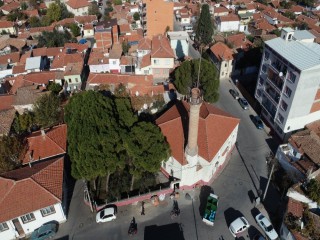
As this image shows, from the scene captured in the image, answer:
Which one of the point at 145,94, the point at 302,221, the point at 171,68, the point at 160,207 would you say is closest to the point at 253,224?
the point at 302,221

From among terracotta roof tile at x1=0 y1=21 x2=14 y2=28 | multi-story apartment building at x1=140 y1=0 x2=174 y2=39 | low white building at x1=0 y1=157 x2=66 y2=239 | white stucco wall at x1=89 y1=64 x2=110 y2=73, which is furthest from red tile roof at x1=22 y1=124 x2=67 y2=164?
terracotta roof tile at x1=0 y1=21 x2=14 y2=28

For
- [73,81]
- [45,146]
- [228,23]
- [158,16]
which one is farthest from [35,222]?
[228,23]

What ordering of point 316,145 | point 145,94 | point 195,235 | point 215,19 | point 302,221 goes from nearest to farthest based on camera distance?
point 302,221, point 195,235, point 316,145, point 145,94, point 215,19

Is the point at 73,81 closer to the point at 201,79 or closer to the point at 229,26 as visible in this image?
the point at 201,79

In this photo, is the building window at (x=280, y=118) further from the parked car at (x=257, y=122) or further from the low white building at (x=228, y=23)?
the low white building at (x=228, y=23)

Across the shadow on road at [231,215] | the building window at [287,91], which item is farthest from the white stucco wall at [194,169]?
the building window at [287,91]

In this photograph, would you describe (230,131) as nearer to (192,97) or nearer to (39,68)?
(192,97)
